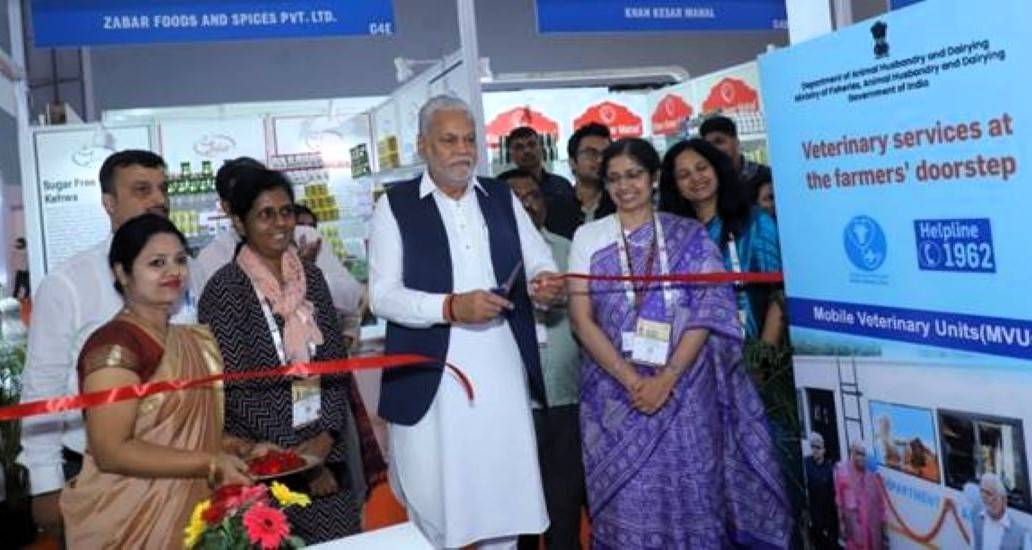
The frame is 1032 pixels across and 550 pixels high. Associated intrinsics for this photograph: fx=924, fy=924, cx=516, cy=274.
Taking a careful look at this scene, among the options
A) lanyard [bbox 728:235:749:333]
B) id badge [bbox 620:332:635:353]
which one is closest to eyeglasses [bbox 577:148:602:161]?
lanyard [bbox 728:235:749:333]

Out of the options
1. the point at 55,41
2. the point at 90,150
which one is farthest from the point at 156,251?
the point at 90,150

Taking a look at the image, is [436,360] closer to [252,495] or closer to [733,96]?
[252,495]

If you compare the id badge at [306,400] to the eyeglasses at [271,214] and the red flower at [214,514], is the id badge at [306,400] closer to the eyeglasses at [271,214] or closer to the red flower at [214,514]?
the eyeglasses at [271,214]

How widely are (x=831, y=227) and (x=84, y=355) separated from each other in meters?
1.92

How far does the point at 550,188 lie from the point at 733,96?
2.63 m

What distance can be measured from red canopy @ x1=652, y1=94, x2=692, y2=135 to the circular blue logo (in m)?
5.03

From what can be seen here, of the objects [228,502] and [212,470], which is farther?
[212,470]

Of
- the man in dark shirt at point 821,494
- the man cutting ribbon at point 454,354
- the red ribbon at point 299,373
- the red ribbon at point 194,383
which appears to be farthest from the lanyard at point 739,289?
the red ribbon at point 194,383

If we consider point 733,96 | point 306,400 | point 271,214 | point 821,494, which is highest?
point 733,96

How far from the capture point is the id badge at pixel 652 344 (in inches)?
113

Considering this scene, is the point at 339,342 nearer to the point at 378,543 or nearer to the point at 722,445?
the point at 378,543

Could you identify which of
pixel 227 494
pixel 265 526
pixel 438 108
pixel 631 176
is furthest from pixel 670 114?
pixel 265 526

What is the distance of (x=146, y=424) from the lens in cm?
222

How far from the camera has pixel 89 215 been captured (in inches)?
217
